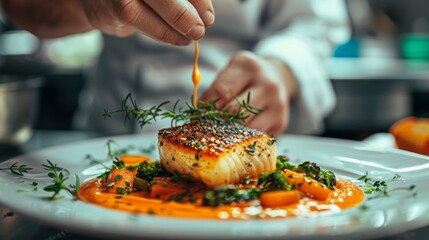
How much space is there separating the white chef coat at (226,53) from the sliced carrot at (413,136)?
0.54 meters

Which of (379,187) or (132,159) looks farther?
(132,159)

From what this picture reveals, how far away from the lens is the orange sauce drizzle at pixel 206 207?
127 cm

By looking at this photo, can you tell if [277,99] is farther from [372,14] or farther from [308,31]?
[372,14]

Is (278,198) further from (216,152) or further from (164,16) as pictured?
(164,16)

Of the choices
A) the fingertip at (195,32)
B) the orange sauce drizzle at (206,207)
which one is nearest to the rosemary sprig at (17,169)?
the orange sauce drizzle at (206,207)

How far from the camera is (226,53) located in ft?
10.1

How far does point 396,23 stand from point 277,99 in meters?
5.23

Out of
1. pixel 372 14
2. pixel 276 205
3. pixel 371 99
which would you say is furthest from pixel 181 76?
pixel 372 14

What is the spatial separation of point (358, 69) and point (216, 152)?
4.29 m

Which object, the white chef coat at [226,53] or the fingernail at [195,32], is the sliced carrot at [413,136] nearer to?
the white chef coat at [226,53]

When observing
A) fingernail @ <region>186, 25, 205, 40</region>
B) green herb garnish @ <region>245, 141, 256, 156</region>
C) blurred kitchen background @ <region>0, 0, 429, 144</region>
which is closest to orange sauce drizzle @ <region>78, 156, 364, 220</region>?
green herb garnish @ <region>245, 141, 256, 156</region>

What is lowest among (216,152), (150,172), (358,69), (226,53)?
(358,69)

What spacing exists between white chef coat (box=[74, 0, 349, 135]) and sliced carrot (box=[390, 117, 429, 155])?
0.54 metres

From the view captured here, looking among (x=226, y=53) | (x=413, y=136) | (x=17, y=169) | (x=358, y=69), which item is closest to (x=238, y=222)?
(x=17, y=169)
